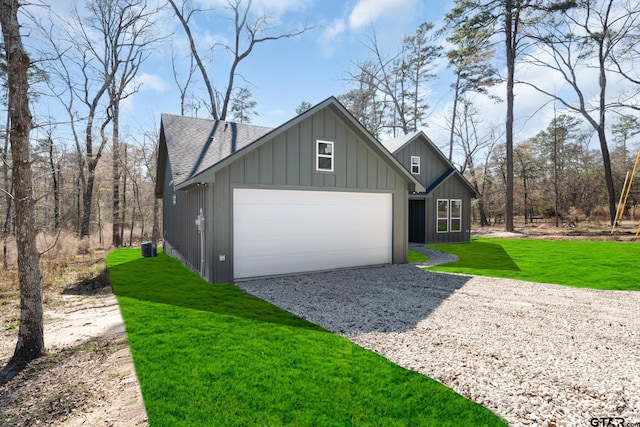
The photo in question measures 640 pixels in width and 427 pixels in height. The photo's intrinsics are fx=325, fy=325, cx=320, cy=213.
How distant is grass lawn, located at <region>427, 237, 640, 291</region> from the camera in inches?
311

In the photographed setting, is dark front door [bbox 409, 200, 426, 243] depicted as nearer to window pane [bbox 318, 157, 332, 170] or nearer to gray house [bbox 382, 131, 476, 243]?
gray house [bbox 382, 131, 476, 243]

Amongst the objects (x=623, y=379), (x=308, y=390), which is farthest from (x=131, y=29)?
(x=623, y=379)

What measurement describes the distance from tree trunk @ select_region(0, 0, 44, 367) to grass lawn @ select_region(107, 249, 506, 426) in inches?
44.1

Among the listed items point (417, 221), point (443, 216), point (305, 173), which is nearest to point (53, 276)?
point (305, 173)

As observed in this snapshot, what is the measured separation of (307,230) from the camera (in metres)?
8.86

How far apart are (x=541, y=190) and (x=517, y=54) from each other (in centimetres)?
1292

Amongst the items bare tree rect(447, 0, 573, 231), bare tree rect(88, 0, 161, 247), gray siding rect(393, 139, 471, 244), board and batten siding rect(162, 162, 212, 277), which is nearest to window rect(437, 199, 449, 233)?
gray siding rect(393, 139, 471, 244)

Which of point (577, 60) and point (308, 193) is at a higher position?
point (577, 60)

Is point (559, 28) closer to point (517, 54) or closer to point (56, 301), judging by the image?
point (517, 54)

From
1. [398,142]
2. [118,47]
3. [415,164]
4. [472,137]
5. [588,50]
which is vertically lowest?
[415,164]

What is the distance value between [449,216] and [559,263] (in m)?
6.30

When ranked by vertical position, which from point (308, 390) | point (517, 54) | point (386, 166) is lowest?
point (308, 390)

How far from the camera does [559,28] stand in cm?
2089

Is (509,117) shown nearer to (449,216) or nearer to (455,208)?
(455,208)
